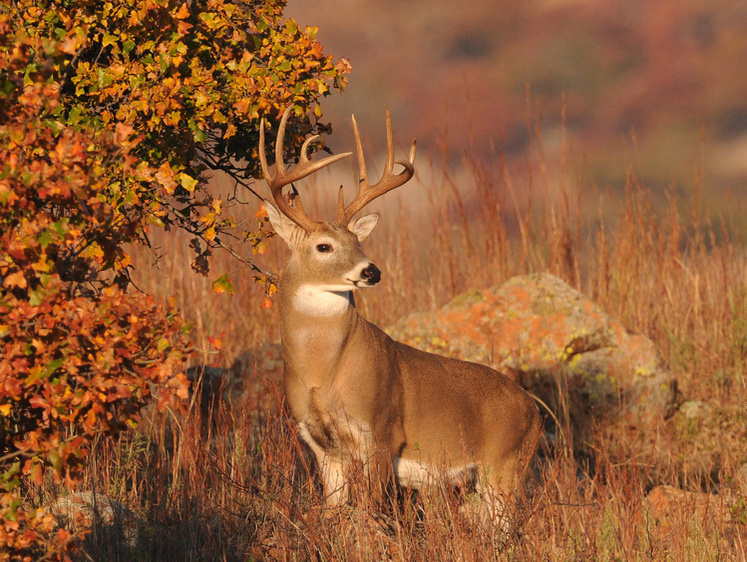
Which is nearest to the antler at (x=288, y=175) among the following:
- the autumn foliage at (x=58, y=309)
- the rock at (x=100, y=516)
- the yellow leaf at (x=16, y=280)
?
the autumn foliage at (x=58, y=309)

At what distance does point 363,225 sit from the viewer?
5.70 meters

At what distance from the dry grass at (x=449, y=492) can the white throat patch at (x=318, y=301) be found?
1.76 ft

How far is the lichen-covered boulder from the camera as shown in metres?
7.42

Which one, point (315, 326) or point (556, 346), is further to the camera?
point (556, 346)

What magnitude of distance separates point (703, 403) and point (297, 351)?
4.36 meters

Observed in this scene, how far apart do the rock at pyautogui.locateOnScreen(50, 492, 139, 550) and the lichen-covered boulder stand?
147 inches

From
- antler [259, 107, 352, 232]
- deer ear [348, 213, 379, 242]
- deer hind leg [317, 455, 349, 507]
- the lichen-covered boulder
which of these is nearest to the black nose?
antler [259, 107, 352, 232]

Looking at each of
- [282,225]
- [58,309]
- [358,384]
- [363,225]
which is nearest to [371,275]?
[358,384]

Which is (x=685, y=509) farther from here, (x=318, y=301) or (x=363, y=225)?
(x=363, y=225)

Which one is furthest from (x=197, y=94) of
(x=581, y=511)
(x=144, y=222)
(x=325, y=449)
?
(x=581, y=511)

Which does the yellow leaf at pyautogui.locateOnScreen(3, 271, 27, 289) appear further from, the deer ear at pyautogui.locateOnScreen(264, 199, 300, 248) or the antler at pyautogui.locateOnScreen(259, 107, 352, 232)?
the deer ear at pyautogui.locateOnScreen(264, 199, 300, 248)

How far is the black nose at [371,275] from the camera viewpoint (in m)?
4.84

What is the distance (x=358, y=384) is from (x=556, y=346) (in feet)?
9.65

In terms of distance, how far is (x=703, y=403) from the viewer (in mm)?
7863
